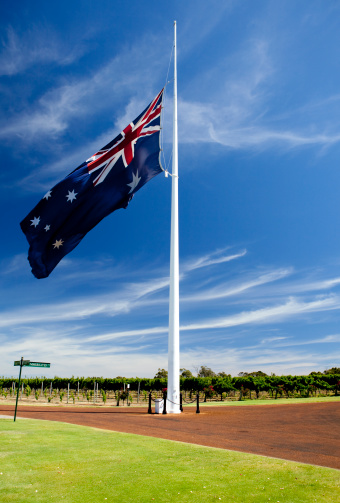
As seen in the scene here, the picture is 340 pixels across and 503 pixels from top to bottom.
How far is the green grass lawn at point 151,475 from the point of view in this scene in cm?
638

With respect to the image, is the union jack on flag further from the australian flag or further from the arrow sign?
the arrow sign

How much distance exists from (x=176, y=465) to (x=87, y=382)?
58.4m

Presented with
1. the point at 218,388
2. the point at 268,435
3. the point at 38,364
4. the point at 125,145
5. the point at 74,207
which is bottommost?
the point at 268,435

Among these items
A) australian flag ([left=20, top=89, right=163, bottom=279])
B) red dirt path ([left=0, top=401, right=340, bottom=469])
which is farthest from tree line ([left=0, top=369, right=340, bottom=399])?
australian flag ([left=20, top=89, right=163, bottom=279])

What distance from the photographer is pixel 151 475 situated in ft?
24.9

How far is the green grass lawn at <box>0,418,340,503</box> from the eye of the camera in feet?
20.9

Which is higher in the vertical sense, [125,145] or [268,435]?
[125,145]

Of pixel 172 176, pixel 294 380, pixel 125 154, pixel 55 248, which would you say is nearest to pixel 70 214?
pixel 55 248

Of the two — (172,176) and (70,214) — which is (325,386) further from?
(70,214)

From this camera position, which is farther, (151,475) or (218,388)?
(218,388)

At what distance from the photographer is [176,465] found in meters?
8.41

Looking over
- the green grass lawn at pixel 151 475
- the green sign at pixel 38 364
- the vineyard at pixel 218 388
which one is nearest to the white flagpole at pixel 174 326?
the green sign at pixel 38 364

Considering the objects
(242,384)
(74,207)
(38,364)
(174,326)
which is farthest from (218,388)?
(74,207)

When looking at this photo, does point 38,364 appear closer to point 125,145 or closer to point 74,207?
point 74,207
